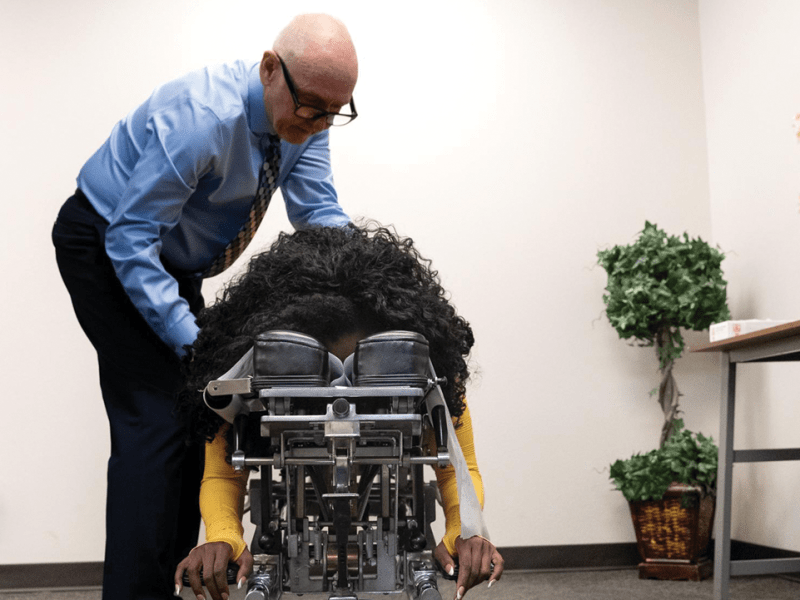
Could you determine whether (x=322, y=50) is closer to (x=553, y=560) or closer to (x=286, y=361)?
(x=286, y=361)

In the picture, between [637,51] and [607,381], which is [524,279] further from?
[637,51]

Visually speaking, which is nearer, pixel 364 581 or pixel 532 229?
pixel 364 581

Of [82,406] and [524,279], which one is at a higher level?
[524,279]

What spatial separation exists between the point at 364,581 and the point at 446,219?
220 cm

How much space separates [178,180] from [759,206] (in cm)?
237

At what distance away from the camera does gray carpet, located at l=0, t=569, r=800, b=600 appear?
95.4 inches

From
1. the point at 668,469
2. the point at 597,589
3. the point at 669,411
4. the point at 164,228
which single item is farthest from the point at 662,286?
the point at 164,228

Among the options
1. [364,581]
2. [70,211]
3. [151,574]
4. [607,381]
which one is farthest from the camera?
[607,381]

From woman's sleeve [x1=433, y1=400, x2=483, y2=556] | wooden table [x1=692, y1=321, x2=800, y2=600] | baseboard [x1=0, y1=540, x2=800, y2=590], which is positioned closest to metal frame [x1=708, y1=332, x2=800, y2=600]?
wooden table [x1=692, y1=321, x2=800, y2=600]

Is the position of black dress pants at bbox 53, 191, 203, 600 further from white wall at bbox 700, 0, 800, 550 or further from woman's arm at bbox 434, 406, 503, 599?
white wall at bbox 700, 0, 800, 550

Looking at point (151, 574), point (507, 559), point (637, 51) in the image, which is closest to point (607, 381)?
point (507, 559)

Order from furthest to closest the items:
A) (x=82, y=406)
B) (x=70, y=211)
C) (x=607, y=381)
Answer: (x=607, y=381) < (x=82, y=406) < (x=70, y=211)

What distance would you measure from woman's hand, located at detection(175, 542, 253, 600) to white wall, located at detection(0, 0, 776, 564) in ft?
6.50

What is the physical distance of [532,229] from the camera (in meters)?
3.13
